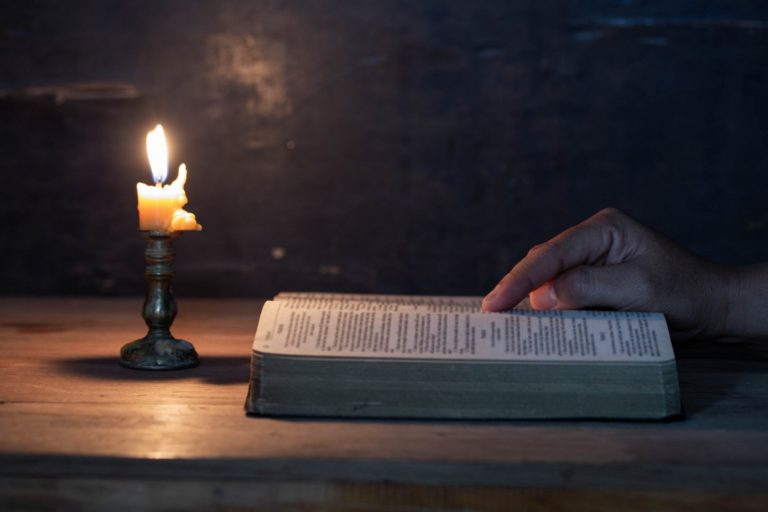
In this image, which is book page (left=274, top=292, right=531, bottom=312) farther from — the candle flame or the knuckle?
the candle flame

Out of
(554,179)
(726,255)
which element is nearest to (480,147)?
(554,179)

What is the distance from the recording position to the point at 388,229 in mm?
2039

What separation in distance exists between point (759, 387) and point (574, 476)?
1.40ft

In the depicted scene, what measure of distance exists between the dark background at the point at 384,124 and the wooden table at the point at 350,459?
1014 mm

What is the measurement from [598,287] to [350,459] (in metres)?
0.49

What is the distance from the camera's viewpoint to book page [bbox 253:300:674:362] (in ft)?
3.12

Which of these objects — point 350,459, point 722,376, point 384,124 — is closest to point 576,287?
point 722,376

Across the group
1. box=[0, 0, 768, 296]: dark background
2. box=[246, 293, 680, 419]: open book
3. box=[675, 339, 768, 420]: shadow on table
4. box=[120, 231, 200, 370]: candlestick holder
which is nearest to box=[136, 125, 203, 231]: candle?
box=[120, 231, 200, 370]: candlestick holder

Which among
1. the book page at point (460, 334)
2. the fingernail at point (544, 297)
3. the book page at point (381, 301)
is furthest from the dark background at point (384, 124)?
the book page at point (460, 334)

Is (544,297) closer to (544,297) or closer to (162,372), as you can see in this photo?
(544,297)

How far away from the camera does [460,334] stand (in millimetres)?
996

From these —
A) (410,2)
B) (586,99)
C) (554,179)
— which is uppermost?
(410,2)

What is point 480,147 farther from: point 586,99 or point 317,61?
point 317,61

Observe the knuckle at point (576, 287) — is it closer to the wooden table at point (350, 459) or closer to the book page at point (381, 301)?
the book page at point (381, 301)
